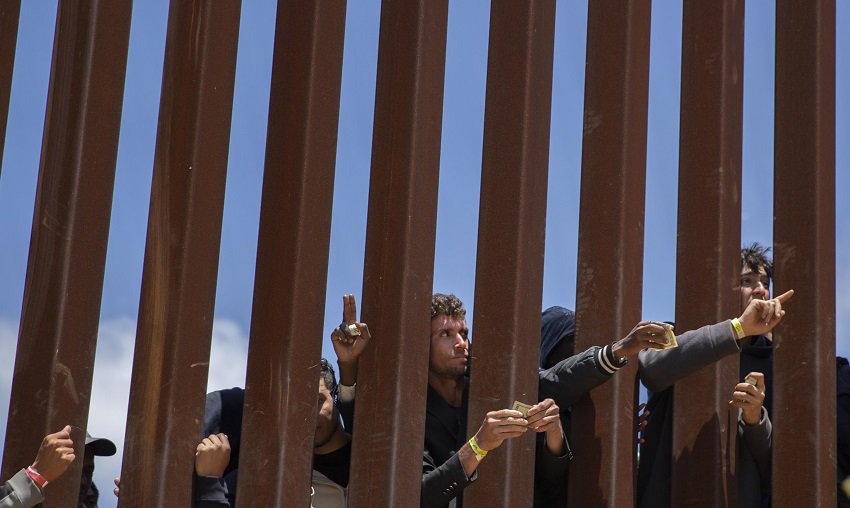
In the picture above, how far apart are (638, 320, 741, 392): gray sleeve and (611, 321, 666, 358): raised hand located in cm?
14

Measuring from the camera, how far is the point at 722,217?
5242 millimetres

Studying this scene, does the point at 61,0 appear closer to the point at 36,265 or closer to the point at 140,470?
the point at 36,265

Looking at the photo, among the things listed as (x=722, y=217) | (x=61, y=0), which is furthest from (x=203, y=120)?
(x=722, y=217)

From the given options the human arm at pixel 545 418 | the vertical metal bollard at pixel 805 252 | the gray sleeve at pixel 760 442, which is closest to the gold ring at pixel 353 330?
the human arm at pixel 545 418

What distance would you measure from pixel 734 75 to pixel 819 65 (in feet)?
1.02

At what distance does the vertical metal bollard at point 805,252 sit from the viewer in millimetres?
5098

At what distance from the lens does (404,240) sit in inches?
195

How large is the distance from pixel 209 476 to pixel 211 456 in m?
0.06

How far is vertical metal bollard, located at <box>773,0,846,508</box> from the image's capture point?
5098 millimetres

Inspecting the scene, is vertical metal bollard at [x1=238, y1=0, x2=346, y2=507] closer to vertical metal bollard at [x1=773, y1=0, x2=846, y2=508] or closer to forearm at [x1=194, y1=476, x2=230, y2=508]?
forearm at [x1=194, y1=476, x2=230, y2=508]

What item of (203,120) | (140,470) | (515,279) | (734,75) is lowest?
(140,470)

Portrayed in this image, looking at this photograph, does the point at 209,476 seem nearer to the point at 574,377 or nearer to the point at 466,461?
the point at 466,461

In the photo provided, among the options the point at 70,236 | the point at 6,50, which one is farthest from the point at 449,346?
the point at 6,50

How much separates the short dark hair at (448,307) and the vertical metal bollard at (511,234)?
1.03ft
